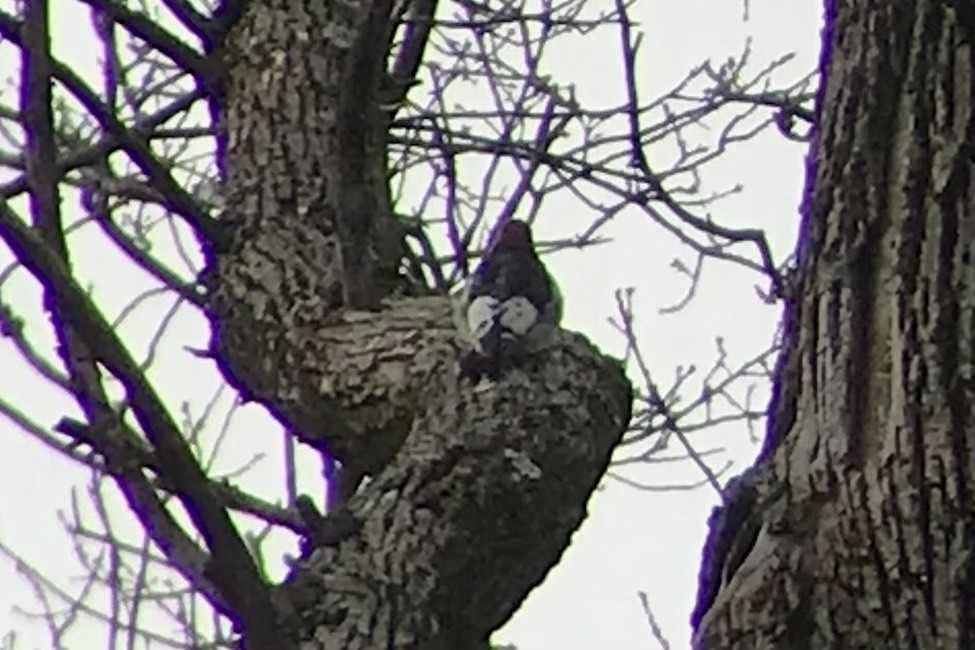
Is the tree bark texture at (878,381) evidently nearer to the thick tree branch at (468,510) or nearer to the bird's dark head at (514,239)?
the thick tree branch at (468,510)

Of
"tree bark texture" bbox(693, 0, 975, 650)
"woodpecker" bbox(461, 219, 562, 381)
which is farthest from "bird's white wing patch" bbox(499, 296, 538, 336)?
"tree bark texture" bbox(693, 0, 975, 650)

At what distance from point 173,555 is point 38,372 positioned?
2.61ft

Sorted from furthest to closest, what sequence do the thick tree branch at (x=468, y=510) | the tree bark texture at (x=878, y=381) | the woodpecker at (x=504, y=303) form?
the woodpecker at (x=504, y=303) < the thick tree branch at (x=468, y=510) < the tree bark texture at (x=878, y=381)

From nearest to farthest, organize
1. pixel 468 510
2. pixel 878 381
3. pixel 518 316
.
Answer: pixel 878 381
pixel 468 510
pixel 518 316

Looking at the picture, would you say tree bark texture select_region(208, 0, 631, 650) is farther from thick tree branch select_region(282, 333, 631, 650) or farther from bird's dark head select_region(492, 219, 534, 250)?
bird's dark head select_region(492, 219, 534, 250)

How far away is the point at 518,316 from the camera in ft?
7.00

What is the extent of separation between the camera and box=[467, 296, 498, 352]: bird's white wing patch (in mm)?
2129

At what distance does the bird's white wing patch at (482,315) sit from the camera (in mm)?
2129

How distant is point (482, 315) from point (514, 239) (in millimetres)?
108

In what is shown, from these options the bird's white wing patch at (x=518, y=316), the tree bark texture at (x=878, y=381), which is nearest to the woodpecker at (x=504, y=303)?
the bird's white wing patch at (x=518, y=316)

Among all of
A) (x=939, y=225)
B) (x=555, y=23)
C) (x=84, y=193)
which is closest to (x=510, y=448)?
(x=939, y=225)

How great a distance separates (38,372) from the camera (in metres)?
2.08

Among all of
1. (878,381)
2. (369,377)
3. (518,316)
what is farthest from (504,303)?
(878,381)

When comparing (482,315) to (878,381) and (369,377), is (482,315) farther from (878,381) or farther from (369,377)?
(878,381)
